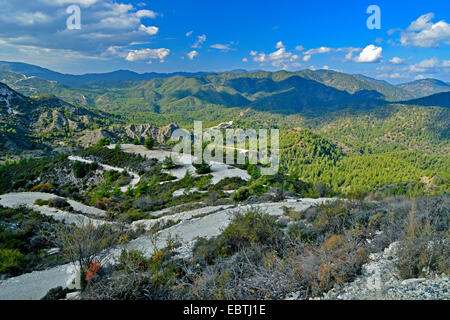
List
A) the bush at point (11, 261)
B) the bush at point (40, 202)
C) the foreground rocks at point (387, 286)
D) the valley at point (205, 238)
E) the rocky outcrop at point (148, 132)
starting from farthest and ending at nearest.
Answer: the rocky outcrop at point (148, 132)
the bush at point (40, 202)
the bush at point (11, 261)
the valley at point (205, 238)
the foreground rocks at point (387, 286)

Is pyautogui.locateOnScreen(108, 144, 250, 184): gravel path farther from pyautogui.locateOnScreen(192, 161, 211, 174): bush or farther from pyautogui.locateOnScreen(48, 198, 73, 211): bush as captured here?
pyautogui.locateOnScreen(48, 198, 73, 211): bush

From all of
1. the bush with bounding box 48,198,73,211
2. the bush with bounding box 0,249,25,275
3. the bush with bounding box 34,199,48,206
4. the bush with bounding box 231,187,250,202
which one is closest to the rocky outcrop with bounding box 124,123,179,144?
the bush with bounding box 34,199,48,206

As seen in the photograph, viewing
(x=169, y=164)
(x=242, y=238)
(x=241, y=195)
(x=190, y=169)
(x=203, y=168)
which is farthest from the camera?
(x=169, y=164)

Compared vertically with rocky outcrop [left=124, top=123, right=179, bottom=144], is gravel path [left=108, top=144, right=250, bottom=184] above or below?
below

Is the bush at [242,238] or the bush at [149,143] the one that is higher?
the bush at [149,143]

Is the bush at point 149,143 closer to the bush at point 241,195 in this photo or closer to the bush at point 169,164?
the bush at point 169,164

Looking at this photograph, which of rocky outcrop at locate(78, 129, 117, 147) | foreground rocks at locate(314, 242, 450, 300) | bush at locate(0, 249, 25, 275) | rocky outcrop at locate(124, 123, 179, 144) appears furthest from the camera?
rocky outcrop at locate(124, 123, 179, 144)

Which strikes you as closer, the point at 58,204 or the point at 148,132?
the point at 58,204

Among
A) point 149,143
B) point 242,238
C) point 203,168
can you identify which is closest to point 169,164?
point 203,168

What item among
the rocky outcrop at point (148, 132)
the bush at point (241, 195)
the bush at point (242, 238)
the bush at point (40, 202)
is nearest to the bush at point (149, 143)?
the bush at point (40, 202)

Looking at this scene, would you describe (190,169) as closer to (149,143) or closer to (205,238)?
(149,143)
